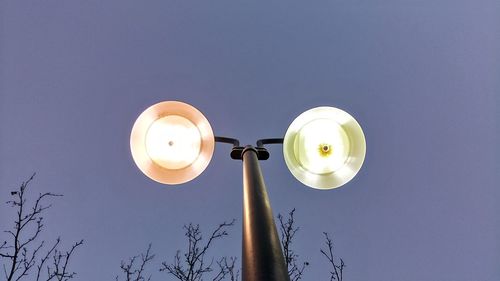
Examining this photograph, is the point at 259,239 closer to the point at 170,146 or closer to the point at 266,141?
the point at 170,146

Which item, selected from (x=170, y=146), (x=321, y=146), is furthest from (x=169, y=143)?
(x=321, y=146)

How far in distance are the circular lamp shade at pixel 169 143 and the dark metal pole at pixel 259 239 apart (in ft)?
3.41

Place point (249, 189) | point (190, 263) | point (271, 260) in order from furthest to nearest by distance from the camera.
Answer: point (190, 263) → point (249, 189) → point (271, 260)

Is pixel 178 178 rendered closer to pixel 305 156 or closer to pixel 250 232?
pixel 305 156

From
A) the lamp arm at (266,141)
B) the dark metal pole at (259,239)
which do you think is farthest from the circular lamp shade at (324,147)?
the dark metal pole at (259,239)

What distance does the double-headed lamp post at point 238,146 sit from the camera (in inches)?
132

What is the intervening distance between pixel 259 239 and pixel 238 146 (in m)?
1.65

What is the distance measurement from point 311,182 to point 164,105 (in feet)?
4.71

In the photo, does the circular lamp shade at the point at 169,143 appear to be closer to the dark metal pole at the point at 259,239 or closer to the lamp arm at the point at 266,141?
the lamp arm at the point at 266,141

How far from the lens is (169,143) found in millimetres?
3395

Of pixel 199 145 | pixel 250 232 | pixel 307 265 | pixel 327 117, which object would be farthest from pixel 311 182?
pixel 307 265

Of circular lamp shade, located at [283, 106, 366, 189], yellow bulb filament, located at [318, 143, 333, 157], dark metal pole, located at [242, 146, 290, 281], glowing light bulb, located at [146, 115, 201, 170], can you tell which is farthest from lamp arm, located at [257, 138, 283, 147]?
dark metal pole, located at [242, 146, 290, 281]

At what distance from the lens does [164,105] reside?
134 inches

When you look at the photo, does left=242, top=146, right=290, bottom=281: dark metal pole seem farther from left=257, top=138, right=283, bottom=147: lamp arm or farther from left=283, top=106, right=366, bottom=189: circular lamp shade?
left=283, top=106, right=366, bottom=189: circular lamp shade
